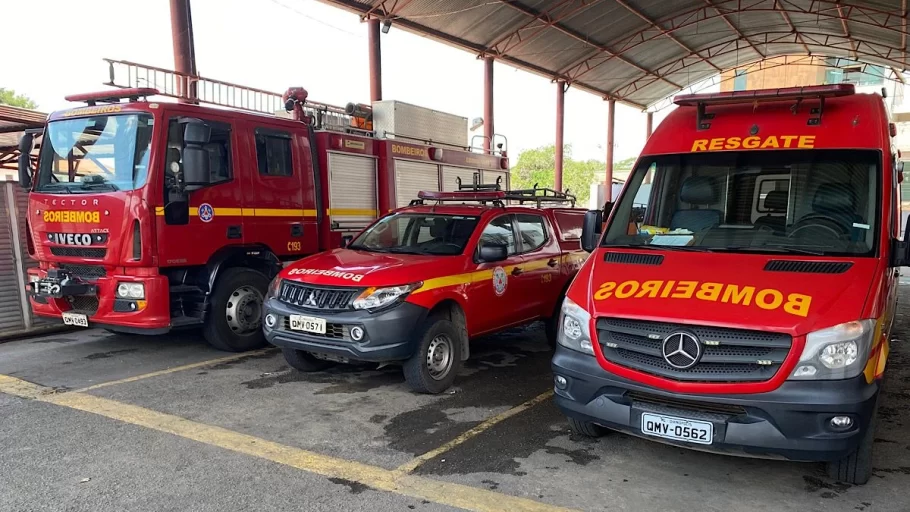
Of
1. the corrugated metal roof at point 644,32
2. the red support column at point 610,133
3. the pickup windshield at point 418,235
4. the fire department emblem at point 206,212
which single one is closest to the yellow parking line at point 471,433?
the pickup windshield at point 418,235

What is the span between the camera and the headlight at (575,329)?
12.9 feet

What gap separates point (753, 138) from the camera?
4.76 metres

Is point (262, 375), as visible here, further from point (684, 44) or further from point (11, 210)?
point (684, 44)

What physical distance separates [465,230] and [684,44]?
20755 millimetres

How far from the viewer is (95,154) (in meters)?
6.61

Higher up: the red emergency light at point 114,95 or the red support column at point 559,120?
the red support column at point 559,120

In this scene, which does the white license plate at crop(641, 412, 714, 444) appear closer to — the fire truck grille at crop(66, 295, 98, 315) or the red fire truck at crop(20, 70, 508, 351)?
the red fire truck at crop(20, 70, 508, 351)

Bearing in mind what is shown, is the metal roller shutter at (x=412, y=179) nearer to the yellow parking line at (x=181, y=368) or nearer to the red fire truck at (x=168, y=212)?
the red fire truck at (x=168, y=212)

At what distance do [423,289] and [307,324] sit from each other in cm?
104

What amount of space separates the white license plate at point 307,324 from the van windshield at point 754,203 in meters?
2.43

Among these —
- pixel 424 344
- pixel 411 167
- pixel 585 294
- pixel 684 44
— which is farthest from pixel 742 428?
pixel 684 44

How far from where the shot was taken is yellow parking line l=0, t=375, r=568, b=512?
362cm

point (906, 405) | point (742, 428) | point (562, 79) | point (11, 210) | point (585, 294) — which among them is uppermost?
point (562, 79)

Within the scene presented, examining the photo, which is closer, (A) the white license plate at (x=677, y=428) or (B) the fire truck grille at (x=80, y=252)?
Answer: (A) the white license plate at (x=677, y=428)
